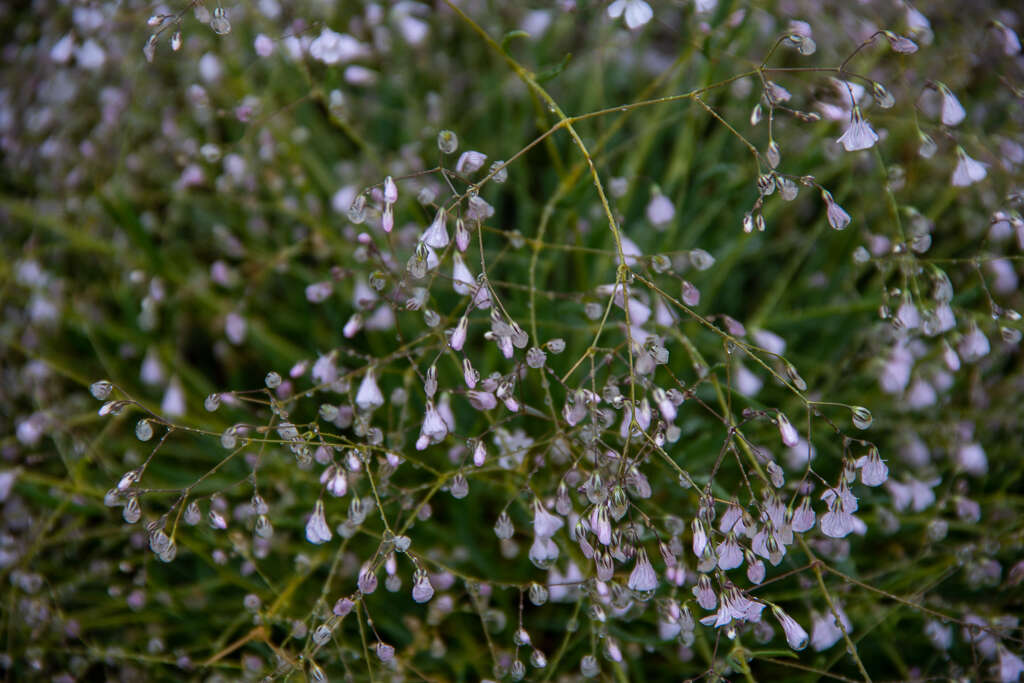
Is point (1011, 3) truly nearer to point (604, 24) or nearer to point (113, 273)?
point (604, 24)

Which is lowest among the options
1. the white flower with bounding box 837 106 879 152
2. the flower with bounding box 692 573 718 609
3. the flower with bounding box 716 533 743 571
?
the flower with bounding box 692 573 718 609

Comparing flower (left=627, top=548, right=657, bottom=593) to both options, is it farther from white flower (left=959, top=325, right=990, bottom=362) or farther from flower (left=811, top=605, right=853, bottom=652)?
white flower (left=959, top=325, right=990, bottom=362)

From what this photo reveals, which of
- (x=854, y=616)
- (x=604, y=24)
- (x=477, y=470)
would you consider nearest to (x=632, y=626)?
(x=854, y=616)

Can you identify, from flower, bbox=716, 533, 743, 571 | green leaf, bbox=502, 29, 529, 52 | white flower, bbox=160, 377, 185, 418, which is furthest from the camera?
white flower, bbox=160, 377, 185, 418

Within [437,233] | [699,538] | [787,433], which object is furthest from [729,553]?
[437,233]

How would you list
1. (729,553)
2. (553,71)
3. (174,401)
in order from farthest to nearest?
(174,401), (553,71), (729,553)

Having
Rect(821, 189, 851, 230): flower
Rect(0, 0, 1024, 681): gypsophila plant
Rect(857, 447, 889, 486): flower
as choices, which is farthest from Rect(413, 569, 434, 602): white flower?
Rect(821, 189, 851, 230): flower

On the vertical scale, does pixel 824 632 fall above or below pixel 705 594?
below

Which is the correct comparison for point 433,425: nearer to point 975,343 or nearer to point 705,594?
point 705,594

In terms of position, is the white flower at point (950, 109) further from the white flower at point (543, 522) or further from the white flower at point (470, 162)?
the white flower at point (543, 522)
